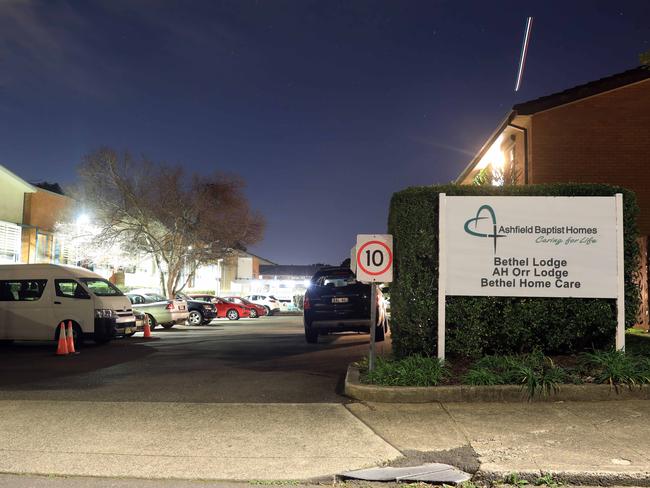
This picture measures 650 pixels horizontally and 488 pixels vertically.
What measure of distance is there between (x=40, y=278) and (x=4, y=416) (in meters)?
8.70

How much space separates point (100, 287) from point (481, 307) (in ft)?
35.3

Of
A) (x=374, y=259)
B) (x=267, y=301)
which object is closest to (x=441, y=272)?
(x=374, y=259)

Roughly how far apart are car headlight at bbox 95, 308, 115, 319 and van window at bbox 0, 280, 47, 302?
1.54 m

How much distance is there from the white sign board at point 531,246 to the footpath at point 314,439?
5.91ft

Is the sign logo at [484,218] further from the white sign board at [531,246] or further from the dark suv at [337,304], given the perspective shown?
the dark suv at [337,304]

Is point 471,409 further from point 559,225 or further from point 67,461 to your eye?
point 67,461

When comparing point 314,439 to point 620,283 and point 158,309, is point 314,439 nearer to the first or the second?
point 620,283

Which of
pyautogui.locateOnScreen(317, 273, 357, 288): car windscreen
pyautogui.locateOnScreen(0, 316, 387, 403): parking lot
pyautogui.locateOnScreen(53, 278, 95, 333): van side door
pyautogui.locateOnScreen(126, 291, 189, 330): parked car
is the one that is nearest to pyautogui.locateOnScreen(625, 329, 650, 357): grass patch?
pyautogui.locateOnScreen(0, 316, 387, 403): parking lot

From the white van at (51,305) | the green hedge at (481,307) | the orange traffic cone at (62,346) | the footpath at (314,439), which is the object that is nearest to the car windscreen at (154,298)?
the white van at (51,305)

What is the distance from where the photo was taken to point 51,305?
47.6 ft

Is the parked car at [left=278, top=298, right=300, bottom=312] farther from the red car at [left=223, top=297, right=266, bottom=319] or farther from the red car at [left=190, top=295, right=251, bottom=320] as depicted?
the red car at [left=190, top=295, right=251, bottom=320]

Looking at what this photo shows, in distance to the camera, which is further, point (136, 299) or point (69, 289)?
point (136, 299)

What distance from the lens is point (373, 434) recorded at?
5.96 m

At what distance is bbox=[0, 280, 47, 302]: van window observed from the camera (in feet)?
48.2
